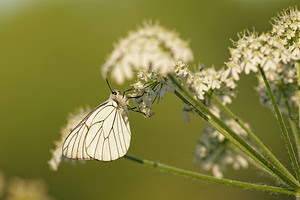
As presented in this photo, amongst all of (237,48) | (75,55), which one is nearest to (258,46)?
(237,48)

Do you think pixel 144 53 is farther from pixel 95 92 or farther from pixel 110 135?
pixel 95 92

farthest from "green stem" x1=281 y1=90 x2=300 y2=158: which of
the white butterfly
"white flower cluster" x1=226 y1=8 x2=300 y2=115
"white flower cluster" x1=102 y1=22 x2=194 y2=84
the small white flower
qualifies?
the white butterfly

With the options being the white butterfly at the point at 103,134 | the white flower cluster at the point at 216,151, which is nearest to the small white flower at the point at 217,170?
the white flower cluster at the point at 216,151

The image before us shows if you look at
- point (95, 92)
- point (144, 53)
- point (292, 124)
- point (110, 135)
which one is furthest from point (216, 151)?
point (95, 92)

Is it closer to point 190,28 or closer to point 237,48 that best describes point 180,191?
point 190,28

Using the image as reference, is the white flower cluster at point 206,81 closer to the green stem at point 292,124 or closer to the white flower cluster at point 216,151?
the green stem at point 292,124

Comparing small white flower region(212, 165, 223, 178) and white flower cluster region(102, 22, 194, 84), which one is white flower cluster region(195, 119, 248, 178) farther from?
white flower cluster region(102, 22, 194, 84)
